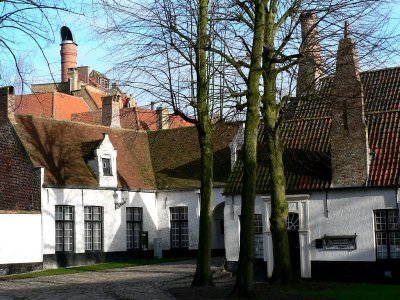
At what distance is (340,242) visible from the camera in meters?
21.6

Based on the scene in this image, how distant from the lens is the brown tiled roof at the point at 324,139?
21.5 m

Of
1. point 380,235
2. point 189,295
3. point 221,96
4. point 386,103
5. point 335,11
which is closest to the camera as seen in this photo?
point 189,295

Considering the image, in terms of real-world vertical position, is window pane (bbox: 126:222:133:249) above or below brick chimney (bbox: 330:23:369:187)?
below

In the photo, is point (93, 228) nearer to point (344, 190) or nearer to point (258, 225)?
point (258, 225)

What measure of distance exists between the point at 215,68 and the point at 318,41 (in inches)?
116

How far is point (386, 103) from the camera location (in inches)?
931

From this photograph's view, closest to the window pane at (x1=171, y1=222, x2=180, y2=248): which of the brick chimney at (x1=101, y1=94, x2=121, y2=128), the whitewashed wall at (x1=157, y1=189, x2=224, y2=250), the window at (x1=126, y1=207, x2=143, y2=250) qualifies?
the whitewashed wall at (x1=157, y1=189, x2=224, y2=250)

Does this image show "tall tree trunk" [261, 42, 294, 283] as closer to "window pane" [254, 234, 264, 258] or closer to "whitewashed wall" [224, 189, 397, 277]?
"whitewashed wall" [224, 189, 397, 277]

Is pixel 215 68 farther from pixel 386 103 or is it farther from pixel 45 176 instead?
pixel 45 176

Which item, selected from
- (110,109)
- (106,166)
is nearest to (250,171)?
(106,166)

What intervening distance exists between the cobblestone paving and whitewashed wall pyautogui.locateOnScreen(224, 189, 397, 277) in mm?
4089

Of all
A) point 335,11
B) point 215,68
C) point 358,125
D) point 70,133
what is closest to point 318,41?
point 335,11

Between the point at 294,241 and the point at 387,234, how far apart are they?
10.7ft

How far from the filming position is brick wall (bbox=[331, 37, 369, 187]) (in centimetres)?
2138
